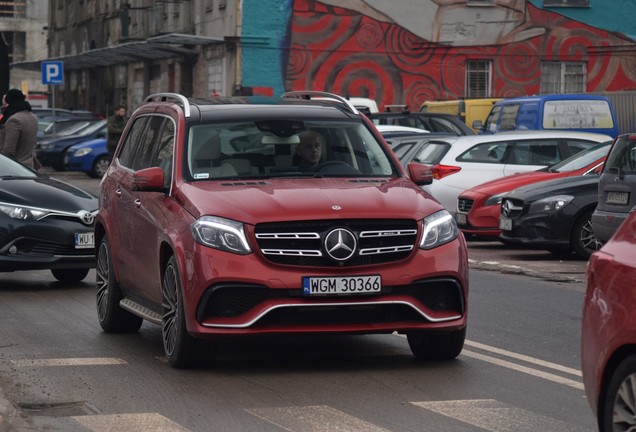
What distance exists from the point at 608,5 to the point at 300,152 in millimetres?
41740

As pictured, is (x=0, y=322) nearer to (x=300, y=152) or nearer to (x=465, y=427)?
(x=300, y=152)

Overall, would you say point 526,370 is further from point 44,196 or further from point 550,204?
point 550,204

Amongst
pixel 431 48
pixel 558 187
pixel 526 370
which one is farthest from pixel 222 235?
pixel 431 48

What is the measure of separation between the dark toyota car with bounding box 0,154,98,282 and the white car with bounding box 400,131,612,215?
323 inches

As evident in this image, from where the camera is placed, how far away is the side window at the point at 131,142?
1128 centimetres

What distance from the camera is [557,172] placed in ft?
66.3

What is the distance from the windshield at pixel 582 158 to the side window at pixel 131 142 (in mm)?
9733

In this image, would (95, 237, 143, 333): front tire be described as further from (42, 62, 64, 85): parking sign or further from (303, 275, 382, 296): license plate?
(42, 62, 64, 85): parking sign

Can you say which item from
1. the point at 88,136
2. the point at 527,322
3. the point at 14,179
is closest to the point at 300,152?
the point at 527,322

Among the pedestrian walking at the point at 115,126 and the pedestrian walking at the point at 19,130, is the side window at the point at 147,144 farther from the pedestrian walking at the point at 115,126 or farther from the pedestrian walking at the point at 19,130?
the pedestrian walking at the point at 115,126

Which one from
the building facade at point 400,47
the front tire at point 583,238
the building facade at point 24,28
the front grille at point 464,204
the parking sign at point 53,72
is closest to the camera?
the front tire at point 583,238

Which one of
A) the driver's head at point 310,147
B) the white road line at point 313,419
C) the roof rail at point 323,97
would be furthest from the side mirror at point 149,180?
the white road line at point 313,419

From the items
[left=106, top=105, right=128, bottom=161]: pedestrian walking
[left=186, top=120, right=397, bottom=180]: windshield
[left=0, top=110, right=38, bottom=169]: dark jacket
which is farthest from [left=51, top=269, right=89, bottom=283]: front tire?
[left=106, top=105, right=128, bottom=161]: pedestrian walking

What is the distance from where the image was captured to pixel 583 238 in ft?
59.5
